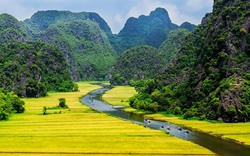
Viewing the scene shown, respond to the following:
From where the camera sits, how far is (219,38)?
90688 mm

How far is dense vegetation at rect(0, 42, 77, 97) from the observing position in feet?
452

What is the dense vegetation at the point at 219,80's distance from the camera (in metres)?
72.1

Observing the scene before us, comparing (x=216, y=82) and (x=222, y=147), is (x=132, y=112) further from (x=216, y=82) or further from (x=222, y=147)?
(x=222, y=147)

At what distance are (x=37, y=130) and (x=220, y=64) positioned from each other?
161ft

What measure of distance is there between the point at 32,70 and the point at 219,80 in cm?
9253

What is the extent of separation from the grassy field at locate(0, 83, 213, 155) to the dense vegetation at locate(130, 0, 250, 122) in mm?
19868

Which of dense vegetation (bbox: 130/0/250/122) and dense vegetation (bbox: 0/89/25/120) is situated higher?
dense vegetation (bbox: 130/0/250/122)

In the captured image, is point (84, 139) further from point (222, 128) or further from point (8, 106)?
point (8, 106)

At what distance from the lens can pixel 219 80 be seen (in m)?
85.0

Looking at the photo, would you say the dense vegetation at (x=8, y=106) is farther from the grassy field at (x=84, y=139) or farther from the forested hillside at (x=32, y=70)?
the forested hillside at (x=32, y=70)

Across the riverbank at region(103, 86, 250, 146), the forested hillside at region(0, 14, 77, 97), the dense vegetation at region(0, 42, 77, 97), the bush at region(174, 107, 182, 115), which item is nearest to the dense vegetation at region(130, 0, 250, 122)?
the bush at region(174, 107, 182, 115)

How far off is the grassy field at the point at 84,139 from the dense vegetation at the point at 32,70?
67.7 meters

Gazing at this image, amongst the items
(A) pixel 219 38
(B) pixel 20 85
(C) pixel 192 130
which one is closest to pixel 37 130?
(C) pixel 192 130

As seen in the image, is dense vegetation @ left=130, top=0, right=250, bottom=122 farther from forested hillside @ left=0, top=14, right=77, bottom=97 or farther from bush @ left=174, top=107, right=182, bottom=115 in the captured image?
forested hillside @ left=0, top=14, right=77, bottom=97
